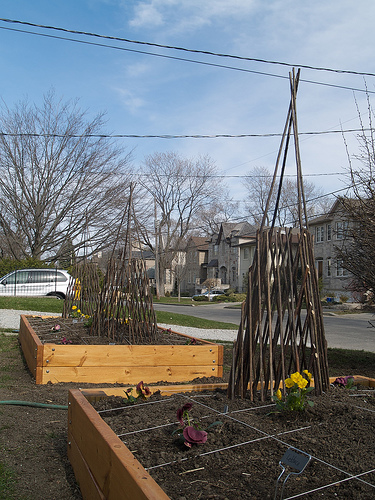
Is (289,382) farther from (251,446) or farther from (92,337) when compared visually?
(92,337)

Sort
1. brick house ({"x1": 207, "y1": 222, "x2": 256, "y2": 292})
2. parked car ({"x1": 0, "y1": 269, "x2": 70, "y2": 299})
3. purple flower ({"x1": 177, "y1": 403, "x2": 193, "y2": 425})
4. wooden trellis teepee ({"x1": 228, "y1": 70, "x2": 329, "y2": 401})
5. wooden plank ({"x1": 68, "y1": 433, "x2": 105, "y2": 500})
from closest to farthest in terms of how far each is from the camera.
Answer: wooden plank ({"x1": 68, "y1": 433, "x2": 105, "y2": 500}) → purple flower ({"x1": 177, "y1": 403, "x2": 193, "y2": 425}) → wooden trellis teepee ({"x1": 228, "y1": 70, "x2": 329, "y2": 401}) → parked car ({"x1": 0, "y1": 269, "x2": 70, "y2": 299}) → brick house ({"x1": 207, "y1": 222, "x2": 256, "y2": 292})

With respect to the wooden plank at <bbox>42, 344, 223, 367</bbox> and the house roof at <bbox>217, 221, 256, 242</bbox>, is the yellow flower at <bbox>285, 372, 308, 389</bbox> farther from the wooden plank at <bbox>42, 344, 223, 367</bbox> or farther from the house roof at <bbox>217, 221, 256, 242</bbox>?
the house roof at <bbox>217, 221, 256, 242</bbox>

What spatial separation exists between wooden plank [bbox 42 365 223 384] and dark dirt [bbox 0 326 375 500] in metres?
1.33

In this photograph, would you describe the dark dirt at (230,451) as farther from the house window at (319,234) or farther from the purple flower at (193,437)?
the house window at (319,234)

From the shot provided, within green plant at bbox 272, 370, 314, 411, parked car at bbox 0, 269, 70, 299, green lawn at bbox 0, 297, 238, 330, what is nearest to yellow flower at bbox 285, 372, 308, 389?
green plant at bbox 272, 370, 314, 411

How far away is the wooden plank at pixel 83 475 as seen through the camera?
230 centimetres

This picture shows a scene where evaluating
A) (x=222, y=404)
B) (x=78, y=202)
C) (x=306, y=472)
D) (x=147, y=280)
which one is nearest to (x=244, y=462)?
(x=306, y=472)

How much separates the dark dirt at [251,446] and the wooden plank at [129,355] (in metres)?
2.06

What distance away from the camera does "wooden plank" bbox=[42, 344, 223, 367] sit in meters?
5.24

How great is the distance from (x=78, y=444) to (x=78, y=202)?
61.2ft

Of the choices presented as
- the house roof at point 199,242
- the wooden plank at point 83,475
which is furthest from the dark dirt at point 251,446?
the house roof at point 199,242

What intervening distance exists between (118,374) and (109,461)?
131 inches

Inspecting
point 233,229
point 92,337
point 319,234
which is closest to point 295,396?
point 92,337

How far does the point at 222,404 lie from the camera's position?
10.3ft
